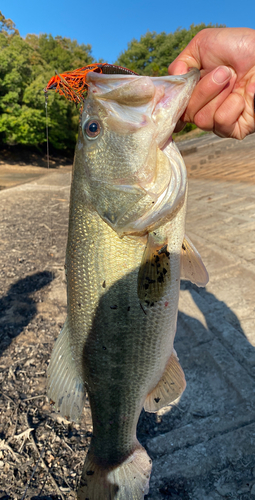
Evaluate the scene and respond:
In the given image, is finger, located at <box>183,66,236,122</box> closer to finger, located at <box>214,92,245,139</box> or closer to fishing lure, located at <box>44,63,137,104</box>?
finger, located at <box>214,92,245,139</box>

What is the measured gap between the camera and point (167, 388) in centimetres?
199

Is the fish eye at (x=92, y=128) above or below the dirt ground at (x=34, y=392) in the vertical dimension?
above

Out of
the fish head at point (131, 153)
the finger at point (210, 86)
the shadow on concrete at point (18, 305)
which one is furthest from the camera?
the shadow on concrete at point (18, 305)

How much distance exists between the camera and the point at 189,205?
8039 mm

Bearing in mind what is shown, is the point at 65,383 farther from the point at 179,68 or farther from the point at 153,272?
the point at 179,68

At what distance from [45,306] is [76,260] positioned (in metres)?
3.08

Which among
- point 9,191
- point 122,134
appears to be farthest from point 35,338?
point 9,191

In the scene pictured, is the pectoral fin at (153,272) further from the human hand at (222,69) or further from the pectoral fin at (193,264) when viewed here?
the human hand at (222,69)

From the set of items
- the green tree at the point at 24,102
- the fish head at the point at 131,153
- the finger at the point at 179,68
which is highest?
the green tree at the point at 24,102

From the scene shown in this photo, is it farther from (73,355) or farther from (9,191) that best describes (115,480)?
(9,191)

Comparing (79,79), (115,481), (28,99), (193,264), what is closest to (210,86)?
(79,79)

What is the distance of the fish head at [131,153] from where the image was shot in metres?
1.56

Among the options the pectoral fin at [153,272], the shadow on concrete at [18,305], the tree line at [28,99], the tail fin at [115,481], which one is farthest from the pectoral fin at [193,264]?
the tree line at [28,99]

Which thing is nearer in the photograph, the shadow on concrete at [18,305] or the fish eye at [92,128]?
the fish eye at [92,128]
